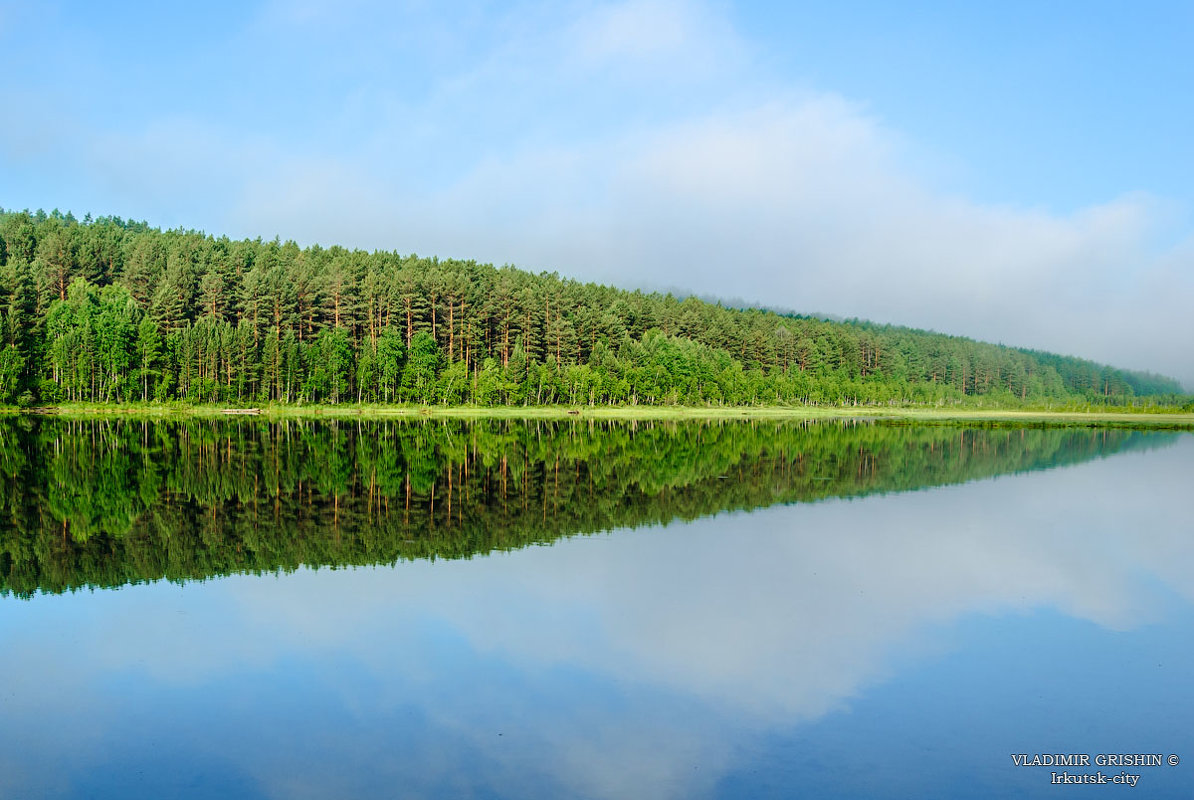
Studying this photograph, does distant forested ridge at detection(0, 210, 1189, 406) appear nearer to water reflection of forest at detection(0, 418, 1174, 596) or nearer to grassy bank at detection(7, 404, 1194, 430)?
grassy bank at detection(7, 404, 1194, 430)

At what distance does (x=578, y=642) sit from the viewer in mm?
12234

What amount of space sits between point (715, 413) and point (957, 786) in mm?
88697

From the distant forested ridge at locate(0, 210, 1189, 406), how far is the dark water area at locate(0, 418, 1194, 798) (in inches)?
2507

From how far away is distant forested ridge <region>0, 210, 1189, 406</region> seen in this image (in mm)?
83812

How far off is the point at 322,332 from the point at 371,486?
70.6 meters

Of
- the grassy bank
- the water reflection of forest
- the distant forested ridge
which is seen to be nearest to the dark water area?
the water reflection of forest

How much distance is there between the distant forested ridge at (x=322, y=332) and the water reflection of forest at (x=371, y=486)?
95.0ft

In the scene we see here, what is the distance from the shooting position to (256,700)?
32.7ft

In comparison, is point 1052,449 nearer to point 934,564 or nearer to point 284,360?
point 934,564

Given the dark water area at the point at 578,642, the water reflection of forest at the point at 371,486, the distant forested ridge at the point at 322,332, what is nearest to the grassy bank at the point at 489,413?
the distant forested ridge at the point at 322,332

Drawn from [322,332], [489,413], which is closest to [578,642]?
[489,413]

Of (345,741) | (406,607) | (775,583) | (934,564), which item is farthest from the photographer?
(934,564)

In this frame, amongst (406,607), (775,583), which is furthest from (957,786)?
(406,607)

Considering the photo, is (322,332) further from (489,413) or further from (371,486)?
(371,486)
